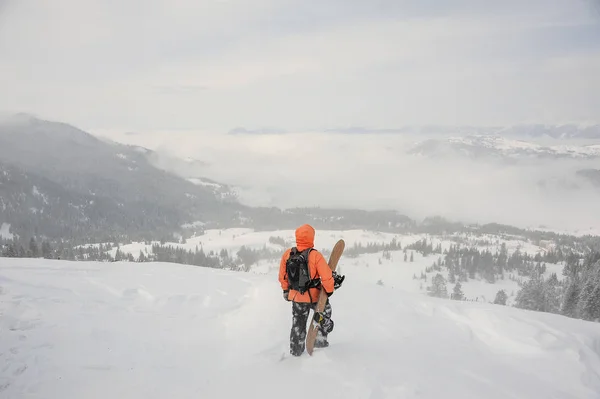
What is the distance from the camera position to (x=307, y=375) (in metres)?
6.99

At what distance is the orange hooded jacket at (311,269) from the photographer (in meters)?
7.32

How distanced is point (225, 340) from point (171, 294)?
4.61 m

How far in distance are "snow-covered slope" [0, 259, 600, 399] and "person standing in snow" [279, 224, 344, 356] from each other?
653mm

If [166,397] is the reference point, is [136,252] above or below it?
below

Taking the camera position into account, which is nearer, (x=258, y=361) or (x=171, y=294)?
(x=258, y=361)

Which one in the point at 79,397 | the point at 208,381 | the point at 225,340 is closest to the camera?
the point at 79,397

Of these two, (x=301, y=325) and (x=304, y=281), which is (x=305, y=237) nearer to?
(x=304, y=281)

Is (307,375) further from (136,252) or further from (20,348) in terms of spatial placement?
(136,252)

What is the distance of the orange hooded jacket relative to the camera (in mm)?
7316

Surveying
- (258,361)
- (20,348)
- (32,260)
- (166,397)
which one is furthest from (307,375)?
(32,260)

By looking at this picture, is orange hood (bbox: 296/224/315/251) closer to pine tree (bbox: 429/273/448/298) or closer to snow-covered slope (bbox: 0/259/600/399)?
snow-covered slope (bbox: 0/259/600/399)

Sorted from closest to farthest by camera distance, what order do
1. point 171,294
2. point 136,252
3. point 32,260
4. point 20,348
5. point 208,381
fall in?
point 208,381 < point 20,348 < point 171,294 < point 32,260 < point 136,252

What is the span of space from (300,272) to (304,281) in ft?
0.72

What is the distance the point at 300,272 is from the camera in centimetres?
749
